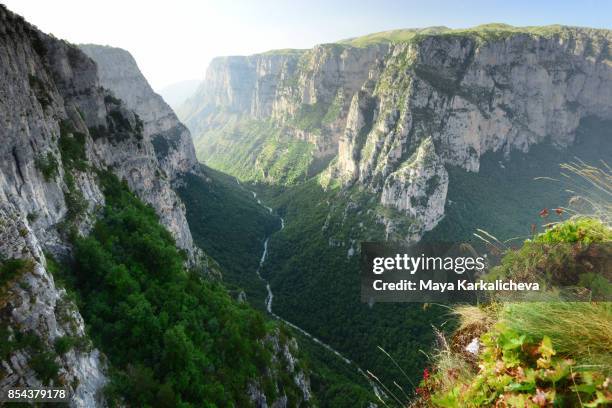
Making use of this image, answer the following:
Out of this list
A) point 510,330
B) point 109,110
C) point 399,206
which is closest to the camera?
point 510,330

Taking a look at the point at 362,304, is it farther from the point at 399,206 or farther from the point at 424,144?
the point at 424,144

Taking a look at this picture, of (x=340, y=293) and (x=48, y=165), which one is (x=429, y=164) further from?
(x=48, y=165)

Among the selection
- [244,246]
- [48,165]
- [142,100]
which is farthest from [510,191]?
[142,100]

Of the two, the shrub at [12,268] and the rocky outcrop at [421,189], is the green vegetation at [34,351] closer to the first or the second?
the shrub at [12,268]

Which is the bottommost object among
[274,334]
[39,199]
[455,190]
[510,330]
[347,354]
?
[347,354]

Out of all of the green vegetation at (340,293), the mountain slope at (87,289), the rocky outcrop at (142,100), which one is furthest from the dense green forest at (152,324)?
the rocky outcrop at (142,100)

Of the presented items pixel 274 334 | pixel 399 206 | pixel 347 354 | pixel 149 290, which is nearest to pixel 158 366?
pixel 149 290
